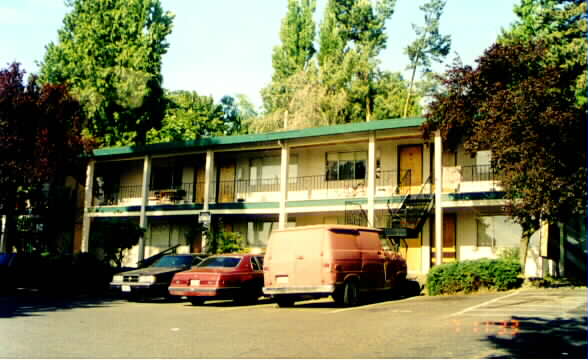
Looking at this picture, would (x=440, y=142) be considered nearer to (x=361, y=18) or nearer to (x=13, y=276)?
(x=13, y=276)

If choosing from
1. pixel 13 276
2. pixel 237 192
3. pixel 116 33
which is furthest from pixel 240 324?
pixel 116 33

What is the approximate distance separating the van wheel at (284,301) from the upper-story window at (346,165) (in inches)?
450

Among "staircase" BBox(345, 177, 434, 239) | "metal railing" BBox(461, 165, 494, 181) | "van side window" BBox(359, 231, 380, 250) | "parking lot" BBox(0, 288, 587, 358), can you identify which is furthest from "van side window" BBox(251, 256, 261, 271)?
"metal railing" BBox(461, 165, 494, 181)

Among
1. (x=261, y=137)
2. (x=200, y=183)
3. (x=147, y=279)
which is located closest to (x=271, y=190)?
(x=261, y=137)

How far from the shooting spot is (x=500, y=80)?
1983cm

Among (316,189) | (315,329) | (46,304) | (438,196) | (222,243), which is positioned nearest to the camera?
(315,329)

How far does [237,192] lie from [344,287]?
15564 millimetres

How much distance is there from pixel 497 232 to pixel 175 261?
478 inches

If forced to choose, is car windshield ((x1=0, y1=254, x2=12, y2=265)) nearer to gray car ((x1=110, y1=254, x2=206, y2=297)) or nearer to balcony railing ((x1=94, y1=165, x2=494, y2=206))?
gray car ((x1=110, y1=254, x2=206, y2=297))

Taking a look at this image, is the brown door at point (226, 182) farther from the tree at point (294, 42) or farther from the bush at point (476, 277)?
the tree at point (294, 42)

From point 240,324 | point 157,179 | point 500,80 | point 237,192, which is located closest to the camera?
point 240,324

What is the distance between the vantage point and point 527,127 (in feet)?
57.7

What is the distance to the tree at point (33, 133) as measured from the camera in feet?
86.0

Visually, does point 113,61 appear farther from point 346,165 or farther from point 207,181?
point 346,165
